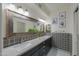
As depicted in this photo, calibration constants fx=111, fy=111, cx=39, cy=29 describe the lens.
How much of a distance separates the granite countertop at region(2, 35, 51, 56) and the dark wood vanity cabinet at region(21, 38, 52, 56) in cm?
5

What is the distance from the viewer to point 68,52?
1750mm

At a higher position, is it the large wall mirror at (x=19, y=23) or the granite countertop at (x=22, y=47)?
the large wall mirror at (x=19, y=23)

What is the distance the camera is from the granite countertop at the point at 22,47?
1.52m

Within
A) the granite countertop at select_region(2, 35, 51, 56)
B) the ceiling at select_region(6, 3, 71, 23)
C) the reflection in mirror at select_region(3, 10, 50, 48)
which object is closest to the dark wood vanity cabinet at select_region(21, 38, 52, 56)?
the granite countertop at select_region(2, 35, 51, 56)

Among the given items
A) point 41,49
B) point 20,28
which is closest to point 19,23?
point 20,28

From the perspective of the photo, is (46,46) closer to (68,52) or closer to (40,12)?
(68,52)

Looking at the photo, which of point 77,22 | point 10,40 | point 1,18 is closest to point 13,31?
point 10,40

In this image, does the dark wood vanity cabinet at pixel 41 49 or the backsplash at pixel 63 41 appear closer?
the dark wood vanity cabinet at pixel 41 49

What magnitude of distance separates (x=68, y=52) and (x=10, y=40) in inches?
36.4

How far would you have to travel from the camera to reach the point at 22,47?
1650 millimetres

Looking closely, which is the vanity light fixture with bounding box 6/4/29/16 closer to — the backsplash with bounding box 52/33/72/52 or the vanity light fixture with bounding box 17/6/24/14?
the vanity light fixture with bounding box 17/6/24/14

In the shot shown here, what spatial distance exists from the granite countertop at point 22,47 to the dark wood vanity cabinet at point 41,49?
50mm

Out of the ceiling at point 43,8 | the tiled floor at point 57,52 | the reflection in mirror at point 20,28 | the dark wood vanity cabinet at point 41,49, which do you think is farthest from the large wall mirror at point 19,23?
the tiled floor at point 57,52

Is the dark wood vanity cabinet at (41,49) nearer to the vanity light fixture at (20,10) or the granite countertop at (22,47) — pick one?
the granite countertop at (22,47)
